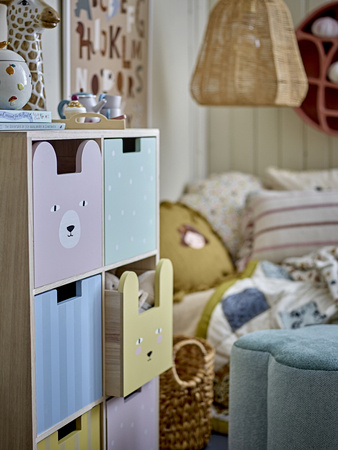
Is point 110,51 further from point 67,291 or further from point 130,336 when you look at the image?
point 130,336

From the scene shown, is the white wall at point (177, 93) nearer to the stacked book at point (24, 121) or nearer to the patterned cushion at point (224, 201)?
the patterned cushion at point (224, 201)

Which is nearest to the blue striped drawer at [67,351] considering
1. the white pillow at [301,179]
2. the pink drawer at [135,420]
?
the pink drawer at [135,420]

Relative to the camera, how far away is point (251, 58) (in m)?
2.80

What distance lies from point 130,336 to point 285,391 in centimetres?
41

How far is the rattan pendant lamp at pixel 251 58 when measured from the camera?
2785 mm

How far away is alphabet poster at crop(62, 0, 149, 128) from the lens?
2.27 m

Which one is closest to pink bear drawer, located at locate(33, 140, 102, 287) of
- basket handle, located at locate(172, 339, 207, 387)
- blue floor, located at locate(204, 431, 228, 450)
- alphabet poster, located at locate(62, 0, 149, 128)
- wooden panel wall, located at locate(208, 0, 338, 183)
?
alphabet poster, located at locate(62, 0, 149, 128)

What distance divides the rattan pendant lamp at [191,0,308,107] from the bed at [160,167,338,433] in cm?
45

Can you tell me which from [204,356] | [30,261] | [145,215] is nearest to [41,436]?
[30,261]

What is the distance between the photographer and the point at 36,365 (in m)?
1.51

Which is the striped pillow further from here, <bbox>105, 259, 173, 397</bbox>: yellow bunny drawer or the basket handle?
<bbox>105, 259, 173, 397</bbox>: yellow bunny drawer

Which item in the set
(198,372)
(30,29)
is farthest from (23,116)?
(198,372)

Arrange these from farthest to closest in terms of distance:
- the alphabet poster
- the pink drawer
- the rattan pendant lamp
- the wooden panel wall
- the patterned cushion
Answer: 1. the wooden panel wall
2. the patterned cushion
3. the rattan pendant lamp
4. the alphabet poster
5. the pink drawer

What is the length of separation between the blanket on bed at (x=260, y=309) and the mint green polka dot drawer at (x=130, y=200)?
0.59 metres
